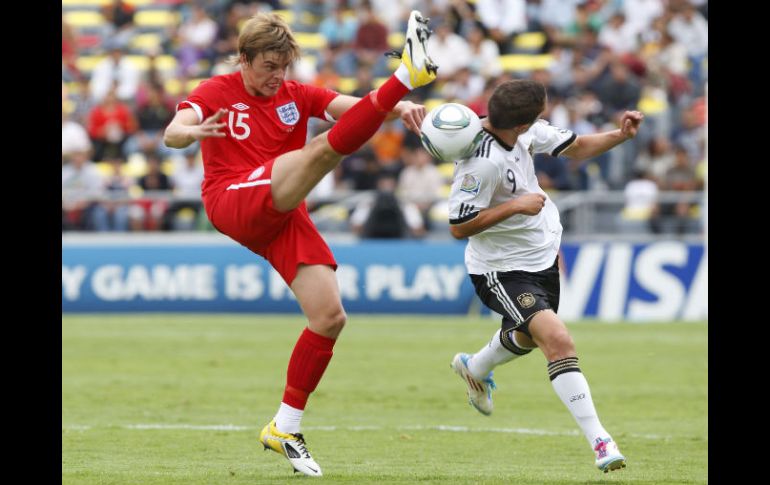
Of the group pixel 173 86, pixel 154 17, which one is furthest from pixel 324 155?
pixel 154 17

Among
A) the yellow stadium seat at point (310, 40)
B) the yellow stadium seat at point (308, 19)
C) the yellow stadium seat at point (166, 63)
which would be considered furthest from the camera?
the yellow stadium seat at point (308, 19)

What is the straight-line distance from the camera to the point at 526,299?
27.8 feet

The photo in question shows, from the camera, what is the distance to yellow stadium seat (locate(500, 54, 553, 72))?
1043 inches

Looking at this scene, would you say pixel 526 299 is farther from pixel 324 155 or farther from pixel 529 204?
pixel 324 155

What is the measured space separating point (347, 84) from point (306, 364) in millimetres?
18390

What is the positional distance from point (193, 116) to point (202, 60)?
20.0 meters

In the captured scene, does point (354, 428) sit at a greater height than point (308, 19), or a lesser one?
lesser

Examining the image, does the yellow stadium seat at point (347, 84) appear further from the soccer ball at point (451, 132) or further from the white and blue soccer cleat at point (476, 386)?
the soccer ball at point (451, 132)

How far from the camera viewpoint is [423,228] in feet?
72.5

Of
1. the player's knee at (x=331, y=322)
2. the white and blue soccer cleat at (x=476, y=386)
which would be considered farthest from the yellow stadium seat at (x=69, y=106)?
the player's knee at (x=331, y=322)

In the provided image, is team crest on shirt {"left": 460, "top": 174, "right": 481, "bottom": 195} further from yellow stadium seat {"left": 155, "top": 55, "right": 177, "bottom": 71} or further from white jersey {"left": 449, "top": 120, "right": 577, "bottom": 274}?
yellow stadium seat {"left": 155, "top": 55, "right": 177, "bottom": 71}

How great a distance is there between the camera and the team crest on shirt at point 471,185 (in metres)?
8.27
